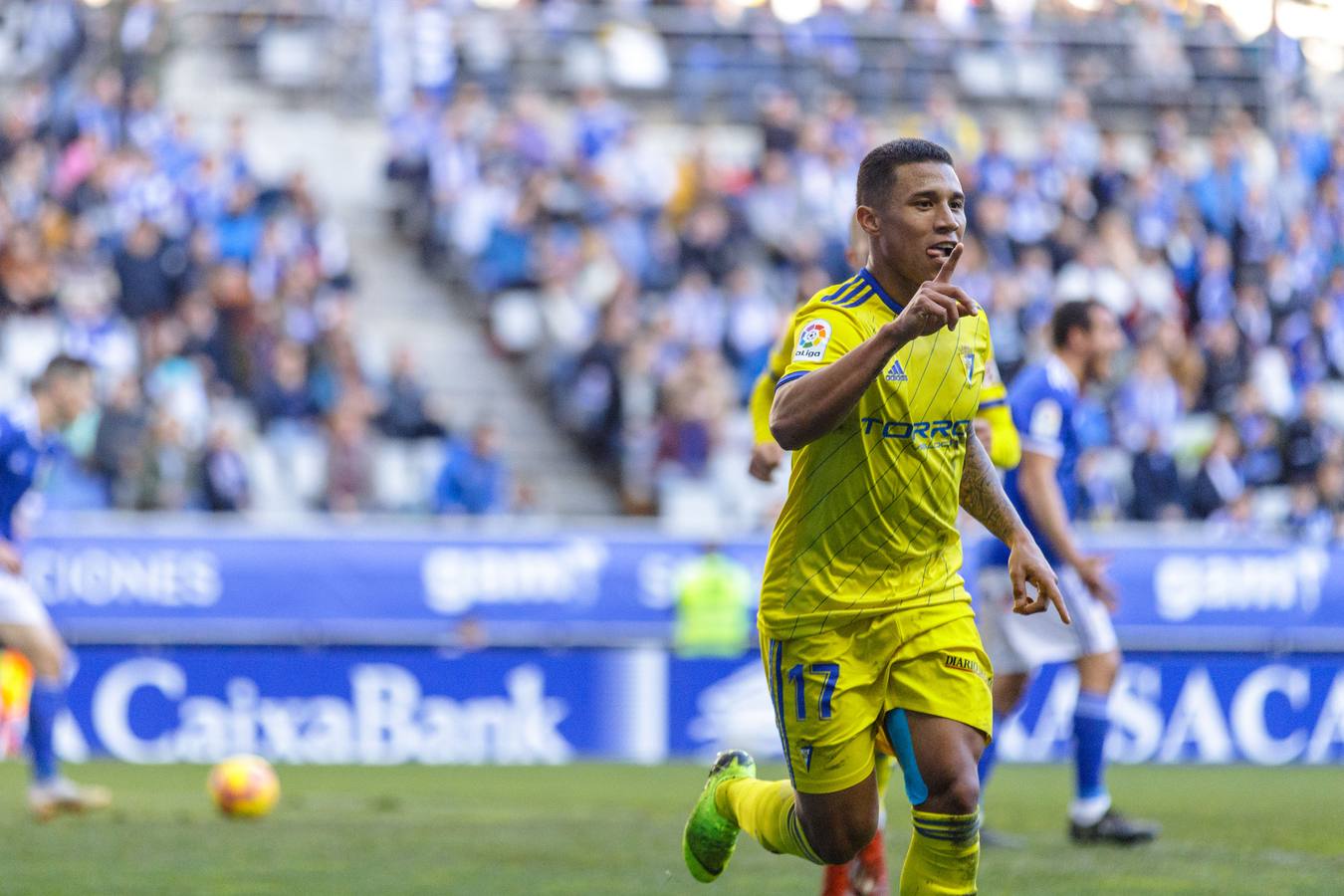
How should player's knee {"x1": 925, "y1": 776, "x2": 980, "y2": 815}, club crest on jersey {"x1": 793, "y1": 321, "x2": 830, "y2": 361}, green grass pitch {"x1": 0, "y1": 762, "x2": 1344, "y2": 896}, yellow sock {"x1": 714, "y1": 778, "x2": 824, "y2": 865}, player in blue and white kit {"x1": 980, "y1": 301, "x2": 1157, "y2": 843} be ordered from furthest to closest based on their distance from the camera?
player in blue and white kit {"x1": 980, "y1": 301, "x2": 1157, "y2": 843} < green grass pitch {"x1": 0, "y1": 762, "x2": 1344, "y2": 896} < yellow sock {"x1": 714, "y1": 778, "x2": 824, "y2": 865} < player's knee {"x1": 925, "y1": 776, "x2": 980, "y2": 815} < club crest on jersey {"x1": 793, "y1": 321, "x2": 830, "y2": 361}

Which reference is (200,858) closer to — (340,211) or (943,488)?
(943,488)

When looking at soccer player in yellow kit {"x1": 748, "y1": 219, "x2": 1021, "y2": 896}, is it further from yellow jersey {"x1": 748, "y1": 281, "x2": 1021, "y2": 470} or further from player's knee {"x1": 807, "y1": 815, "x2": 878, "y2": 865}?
player's knee {"x1": 807, "y1": 815, "x2": 878, "y2": 865}

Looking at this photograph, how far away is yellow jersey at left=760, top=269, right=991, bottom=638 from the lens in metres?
5.78

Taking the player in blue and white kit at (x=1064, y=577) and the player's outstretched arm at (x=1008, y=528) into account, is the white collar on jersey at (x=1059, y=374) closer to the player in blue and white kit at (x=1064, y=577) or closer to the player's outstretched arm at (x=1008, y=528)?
the player in blue and white kit at (x=1064, y=577)

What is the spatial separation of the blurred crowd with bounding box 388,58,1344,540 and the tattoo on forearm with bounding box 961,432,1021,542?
11579 mm

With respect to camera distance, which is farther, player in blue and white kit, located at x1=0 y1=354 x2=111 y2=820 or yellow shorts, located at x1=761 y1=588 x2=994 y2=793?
player in blue and white kit, located at x1=0 y1=354 x2=111 y2=820

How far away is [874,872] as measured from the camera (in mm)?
6898

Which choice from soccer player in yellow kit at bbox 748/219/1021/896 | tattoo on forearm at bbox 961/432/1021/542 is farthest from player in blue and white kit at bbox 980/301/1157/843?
tattoo on forearm at bbox 961/432/1021/542

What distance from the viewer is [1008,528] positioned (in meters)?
6.02

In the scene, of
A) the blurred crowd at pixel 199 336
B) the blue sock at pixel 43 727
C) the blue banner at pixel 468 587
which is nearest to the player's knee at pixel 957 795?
the blue sock at pixel 43 727

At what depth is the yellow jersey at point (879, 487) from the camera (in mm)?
5781

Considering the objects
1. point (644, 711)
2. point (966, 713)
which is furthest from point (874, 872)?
point (644, 711)

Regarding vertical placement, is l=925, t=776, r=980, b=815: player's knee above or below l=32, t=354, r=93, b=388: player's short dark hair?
below

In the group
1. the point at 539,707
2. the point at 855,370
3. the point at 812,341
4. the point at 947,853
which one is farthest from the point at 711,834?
the point at 539,707
